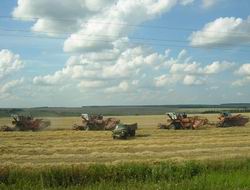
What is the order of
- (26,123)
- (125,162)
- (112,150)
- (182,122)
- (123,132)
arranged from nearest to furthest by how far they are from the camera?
1. (125,162)
2. (112,150)
3. (123,132)
4. (182,122)
5. (26,123)

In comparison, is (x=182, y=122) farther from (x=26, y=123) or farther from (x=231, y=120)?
(x=26, y=123)

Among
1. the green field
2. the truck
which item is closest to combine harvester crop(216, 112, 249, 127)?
the green field

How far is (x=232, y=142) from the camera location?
122 feet

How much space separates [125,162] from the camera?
23.1 meters

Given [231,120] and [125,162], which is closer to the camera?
[125,162]

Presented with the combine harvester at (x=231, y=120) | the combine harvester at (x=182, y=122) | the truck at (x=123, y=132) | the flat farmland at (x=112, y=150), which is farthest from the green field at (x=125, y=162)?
the combine harvester at (x=231, y=120)

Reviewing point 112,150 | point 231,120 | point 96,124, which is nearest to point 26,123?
point 96,124

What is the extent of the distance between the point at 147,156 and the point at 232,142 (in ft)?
34.0

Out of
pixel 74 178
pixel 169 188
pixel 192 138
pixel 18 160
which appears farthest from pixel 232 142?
pixel 169 188

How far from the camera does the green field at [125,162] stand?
14.9 m

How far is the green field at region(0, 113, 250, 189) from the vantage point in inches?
587

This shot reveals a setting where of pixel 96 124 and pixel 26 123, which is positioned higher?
pixel 26 123

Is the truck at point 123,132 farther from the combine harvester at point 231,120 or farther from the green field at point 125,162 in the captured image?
the combine harvester at point 231,120

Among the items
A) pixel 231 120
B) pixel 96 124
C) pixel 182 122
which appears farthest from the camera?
pixel 231 120
